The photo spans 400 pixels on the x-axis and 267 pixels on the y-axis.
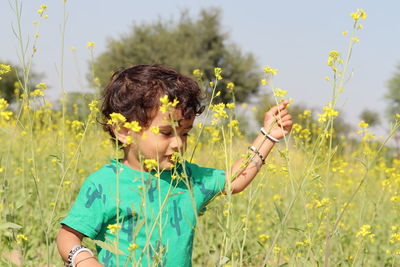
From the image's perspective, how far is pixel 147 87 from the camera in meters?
1.92

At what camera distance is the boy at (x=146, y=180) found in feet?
5.82

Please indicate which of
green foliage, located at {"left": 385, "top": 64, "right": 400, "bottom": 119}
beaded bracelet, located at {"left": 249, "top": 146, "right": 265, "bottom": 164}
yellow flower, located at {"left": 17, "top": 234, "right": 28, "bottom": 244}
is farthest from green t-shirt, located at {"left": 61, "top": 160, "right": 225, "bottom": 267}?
green foliage, located at {"left": 385, "top": 64, "right": 400, "bottom": 119}

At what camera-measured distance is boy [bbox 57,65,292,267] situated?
1772mm

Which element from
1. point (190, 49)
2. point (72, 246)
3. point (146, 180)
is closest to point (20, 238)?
point (72, 246)

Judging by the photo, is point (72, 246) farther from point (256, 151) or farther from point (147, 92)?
point (256, 151)

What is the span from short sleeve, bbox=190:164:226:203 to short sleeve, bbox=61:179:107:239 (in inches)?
13.5

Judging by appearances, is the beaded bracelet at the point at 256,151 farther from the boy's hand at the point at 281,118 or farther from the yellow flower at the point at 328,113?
the yellow flower at the point at 328,113

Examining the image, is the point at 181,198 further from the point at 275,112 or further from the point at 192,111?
the point at 275,112

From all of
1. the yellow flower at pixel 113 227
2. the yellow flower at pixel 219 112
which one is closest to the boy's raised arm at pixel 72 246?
the yellow flower at pixel 113 227

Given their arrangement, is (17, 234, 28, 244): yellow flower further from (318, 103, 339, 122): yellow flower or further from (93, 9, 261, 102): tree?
(93, 9, 261, 102): tree

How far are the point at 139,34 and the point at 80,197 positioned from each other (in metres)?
27.9

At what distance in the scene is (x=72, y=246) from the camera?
A: 1.77 m

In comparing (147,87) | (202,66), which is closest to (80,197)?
(147,87)

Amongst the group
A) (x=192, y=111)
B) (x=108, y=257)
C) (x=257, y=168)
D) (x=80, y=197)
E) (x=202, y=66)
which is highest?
(x=202, y=66)
